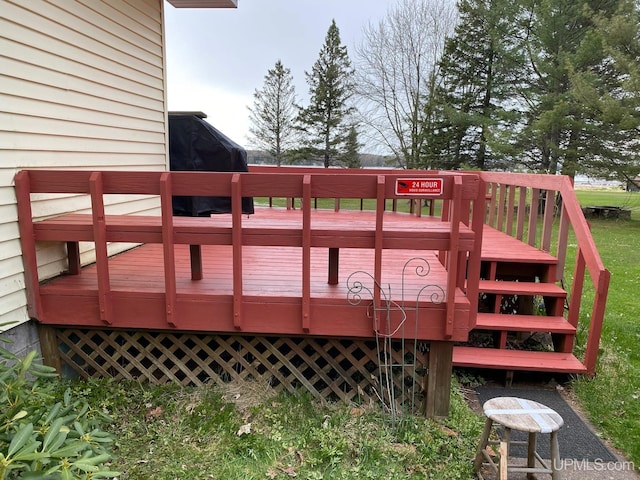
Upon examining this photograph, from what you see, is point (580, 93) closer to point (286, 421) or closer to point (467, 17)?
point (467, 17)

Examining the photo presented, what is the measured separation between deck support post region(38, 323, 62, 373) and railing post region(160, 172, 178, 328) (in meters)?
0.85

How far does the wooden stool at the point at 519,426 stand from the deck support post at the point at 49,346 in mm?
2690

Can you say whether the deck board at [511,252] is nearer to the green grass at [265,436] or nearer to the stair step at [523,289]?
the stair step at [523,289]

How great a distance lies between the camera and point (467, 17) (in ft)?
55.7

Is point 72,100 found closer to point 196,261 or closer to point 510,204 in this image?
point 196,261

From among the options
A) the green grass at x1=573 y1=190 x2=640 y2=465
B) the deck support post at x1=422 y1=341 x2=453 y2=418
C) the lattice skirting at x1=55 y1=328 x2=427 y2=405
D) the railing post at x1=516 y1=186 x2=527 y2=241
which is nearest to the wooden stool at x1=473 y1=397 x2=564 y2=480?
the deck support post at x1=422 y1=341 x2=453 y2=418

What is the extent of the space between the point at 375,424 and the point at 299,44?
2265 cm

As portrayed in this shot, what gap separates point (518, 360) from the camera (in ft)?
11.1

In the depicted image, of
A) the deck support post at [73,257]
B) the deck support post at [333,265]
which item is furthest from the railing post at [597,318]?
the deck support post at [73,257]

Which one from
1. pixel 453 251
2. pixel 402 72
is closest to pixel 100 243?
pixel 453 251

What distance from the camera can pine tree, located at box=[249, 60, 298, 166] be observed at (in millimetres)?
23016

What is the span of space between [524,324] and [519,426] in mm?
1654

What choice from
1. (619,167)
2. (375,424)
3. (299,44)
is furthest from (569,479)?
(299,44)

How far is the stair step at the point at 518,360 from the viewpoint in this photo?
3309mm
